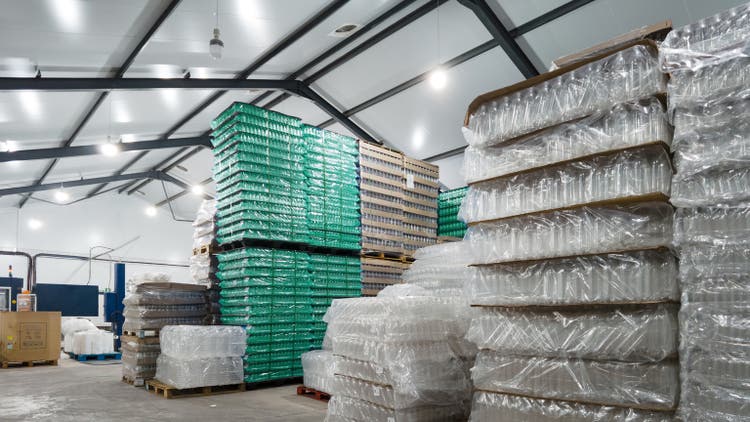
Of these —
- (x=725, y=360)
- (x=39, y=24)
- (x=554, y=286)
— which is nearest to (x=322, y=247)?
(x=39, y=24)

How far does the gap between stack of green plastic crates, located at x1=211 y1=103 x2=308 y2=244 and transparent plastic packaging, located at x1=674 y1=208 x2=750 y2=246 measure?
647 cm

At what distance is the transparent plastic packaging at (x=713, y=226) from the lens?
3199mm

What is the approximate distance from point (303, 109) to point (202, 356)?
24.5ft

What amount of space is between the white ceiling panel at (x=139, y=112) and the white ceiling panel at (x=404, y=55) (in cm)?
304

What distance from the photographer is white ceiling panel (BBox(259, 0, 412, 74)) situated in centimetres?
948

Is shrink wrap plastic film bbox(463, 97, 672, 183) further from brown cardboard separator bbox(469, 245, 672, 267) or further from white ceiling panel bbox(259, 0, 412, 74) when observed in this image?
white ceiling panel bbox(259, 0, 412, 74)

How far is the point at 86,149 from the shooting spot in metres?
13.9

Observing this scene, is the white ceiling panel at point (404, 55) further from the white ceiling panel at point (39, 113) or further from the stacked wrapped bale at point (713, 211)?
the stacked wrapped bale at point (713, 211)

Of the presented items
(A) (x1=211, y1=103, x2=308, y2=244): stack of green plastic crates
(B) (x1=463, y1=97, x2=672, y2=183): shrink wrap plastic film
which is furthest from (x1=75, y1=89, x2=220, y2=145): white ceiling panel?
(B) (x1=463, y1=97, x2=672, y2=183): shrink wrap plastic film

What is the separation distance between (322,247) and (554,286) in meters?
6.06

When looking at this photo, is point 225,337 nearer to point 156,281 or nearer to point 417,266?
point 156,281

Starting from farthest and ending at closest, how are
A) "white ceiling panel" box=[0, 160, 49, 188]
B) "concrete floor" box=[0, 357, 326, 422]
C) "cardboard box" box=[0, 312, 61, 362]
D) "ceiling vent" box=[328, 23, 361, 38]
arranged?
"white ceiling panel" box=[0, 160, 49, 188], "cardboard box" box=[0, 312, 61, 362], "ceiling vent" box=[328, 23, 361, 38], "concrete floor" box=[0, 357, 326, 422]

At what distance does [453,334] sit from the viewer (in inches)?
224

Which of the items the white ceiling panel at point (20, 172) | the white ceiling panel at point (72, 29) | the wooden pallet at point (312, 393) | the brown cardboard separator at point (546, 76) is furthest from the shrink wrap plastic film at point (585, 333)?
the white ceiling panel at point (20, 172)
